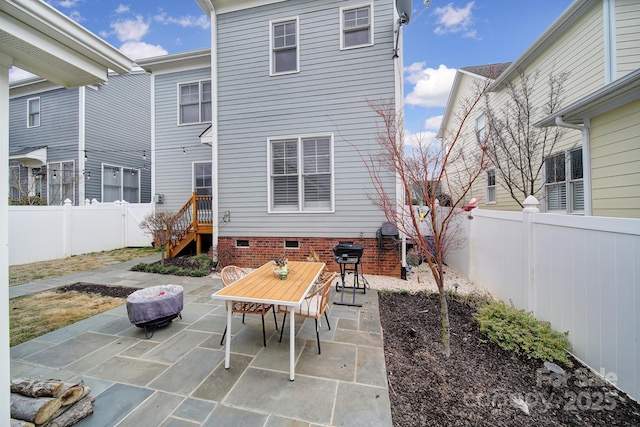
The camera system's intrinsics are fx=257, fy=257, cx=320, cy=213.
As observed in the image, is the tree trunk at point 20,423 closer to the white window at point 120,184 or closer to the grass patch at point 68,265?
the grass patch at point 68,265

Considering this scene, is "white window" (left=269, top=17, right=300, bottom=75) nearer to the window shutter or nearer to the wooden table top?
the window shutter

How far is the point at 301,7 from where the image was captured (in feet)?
21.1

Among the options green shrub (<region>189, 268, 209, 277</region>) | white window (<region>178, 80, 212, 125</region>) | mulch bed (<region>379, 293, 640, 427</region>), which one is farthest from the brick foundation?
white window (<region>178, 80, 212, 125</region>)

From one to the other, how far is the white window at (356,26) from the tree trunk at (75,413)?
7.33 metres

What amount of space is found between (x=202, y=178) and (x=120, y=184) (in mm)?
5797

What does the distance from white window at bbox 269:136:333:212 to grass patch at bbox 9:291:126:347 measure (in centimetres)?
387

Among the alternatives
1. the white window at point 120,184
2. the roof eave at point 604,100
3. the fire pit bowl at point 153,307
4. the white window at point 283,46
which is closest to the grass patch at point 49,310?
the fire pit bowl at point 153,307

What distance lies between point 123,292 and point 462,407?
5889 mm

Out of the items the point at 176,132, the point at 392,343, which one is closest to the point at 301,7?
the point at 176,132

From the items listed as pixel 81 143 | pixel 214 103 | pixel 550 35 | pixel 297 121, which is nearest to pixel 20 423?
pixel 297 121

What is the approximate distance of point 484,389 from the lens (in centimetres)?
232

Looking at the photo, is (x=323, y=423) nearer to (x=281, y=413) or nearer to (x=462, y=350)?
(x=281, y=413)

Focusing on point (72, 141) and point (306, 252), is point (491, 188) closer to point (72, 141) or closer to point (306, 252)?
point (306, 252)

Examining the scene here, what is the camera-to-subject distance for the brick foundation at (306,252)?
6.09m
